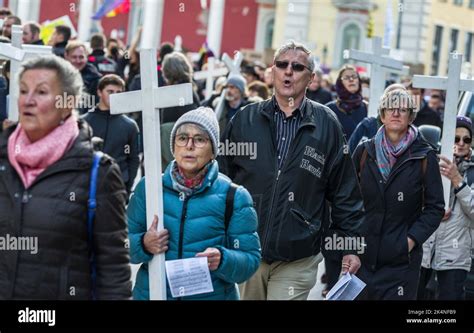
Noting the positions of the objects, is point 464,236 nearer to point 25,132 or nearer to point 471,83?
point 471,83

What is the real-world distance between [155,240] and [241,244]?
0.40 m

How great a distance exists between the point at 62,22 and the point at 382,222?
9103 millimetres

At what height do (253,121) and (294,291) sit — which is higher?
(253,121)

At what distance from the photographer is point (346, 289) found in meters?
7.23

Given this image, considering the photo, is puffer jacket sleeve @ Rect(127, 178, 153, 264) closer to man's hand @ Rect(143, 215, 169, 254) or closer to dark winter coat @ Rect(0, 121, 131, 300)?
man's hand @ Rect(143, 215, 169, 254)

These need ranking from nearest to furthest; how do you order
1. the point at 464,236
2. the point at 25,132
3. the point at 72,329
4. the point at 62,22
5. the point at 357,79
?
the point at 25,132 → the point at 72,329 → the point at 464,236 → the point at 357,79 → the point at 62,22

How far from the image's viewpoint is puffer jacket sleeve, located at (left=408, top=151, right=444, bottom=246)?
7820 mm

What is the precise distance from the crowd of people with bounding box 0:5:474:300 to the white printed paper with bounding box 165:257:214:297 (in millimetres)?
43

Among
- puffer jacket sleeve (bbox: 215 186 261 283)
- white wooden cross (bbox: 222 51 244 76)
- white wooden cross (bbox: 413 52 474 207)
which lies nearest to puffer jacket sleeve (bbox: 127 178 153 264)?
puffer jacket sleeve (bbox: 215 186 261 283)

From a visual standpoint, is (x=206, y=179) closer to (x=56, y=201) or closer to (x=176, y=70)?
(x=56, y=201)

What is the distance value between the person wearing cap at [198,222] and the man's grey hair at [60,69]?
104cm

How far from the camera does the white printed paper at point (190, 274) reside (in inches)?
244

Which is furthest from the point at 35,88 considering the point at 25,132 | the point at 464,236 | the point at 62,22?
the point at 62,22

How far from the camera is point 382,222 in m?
7.82
